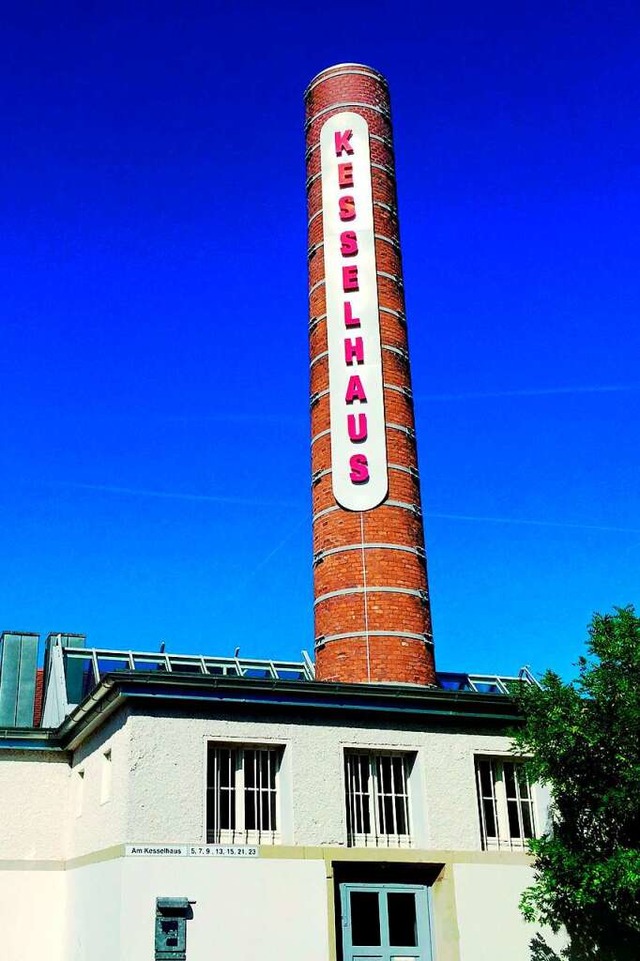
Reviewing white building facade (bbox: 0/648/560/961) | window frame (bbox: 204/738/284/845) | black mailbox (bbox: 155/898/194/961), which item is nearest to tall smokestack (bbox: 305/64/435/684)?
white building facade (bbox: 0/648/560/961)

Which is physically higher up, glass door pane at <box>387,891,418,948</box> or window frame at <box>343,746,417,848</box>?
window frame at <box>343,746,417,848</box>

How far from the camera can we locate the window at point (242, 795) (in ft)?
55.7

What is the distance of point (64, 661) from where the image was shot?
81.3ft

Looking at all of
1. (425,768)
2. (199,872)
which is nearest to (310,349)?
(425,768)

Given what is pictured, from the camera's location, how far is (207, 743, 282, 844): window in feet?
55.7

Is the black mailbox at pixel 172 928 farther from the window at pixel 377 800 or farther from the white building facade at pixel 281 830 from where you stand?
the window at pixel 377 800

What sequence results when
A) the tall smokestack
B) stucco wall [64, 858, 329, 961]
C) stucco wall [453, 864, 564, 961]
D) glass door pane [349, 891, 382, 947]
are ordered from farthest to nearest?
the tall smokestack
stucco wall [453, 864, 564, 961]
glass door pane [349, 891, 382, 947]
stucco wall [64, 858, 329, 961]

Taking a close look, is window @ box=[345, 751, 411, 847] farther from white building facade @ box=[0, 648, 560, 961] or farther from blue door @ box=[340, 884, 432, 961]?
blue door @ box=[340, 884, 432, 961]

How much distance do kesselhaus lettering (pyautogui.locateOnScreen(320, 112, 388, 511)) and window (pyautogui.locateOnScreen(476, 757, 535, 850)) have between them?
808 cm

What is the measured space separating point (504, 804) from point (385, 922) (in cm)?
325

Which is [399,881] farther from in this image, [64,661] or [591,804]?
[64,661]

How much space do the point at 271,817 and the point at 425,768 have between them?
2990 millimetres

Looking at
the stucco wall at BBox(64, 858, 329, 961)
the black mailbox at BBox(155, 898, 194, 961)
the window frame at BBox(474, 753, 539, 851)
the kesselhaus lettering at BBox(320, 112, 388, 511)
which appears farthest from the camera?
the kesselhaus lettering at BBox(320, 112, 388, 511)

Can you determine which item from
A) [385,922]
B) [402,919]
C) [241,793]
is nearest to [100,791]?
[241,793]
